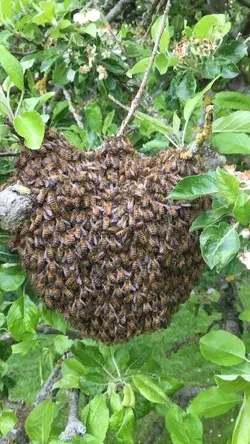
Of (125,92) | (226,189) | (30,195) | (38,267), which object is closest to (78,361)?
(38,267)

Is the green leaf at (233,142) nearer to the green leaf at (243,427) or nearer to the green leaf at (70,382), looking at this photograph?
the green leaf at (243,427)

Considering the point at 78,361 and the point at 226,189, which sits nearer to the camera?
the point at 226,189

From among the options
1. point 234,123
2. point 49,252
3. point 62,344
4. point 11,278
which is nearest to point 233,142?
point 234,123

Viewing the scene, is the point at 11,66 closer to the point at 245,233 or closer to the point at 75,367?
the point at 245,233

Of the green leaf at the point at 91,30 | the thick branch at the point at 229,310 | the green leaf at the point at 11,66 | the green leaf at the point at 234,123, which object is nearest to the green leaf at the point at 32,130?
the green leaf at the point at 11,66

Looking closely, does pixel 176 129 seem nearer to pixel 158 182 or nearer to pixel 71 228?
pixel 158 182
